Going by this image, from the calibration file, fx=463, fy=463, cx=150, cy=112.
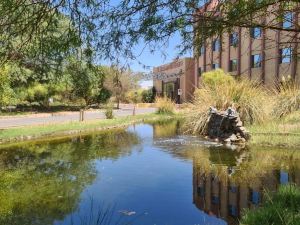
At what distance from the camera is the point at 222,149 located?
1666 cm

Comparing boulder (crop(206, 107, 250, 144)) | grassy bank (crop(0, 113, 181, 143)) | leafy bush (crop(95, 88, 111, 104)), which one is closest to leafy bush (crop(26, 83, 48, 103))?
leafy bush (crop(95, 88, 111, 104))

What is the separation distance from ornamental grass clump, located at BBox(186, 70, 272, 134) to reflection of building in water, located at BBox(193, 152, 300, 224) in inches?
390

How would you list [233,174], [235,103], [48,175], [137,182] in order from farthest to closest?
[235,103] → [48,175] → [233,174] → [137,182]

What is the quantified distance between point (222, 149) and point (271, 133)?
3.16m

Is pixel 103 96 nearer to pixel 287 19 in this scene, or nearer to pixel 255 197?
pixel 255 197

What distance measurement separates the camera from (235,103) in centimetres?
2264

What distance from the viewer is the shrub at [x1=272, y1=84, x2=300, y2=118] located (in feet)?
76.1

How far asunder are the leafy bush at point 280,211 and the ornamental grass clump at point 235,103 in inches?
542

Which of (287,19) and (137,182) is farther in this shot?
(137,182)

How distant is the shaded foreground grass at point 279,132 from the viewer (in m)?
16.9

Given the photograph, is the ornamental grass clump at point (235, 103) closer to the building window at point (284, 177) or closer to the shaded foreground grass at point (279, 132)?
the shaded foreground grass at point (279, 132)

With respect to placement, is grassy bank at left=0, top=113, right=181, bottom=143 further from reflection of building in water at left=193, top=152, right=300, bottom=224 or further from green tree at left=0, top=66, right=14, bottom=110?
reflection of building in water at left=193, top=152, right=300, bottom=224

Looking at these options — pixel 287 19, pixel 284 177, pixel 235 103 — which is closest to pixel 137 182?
pixel 284 177

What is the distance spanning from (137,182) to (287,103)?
46.6 ft
